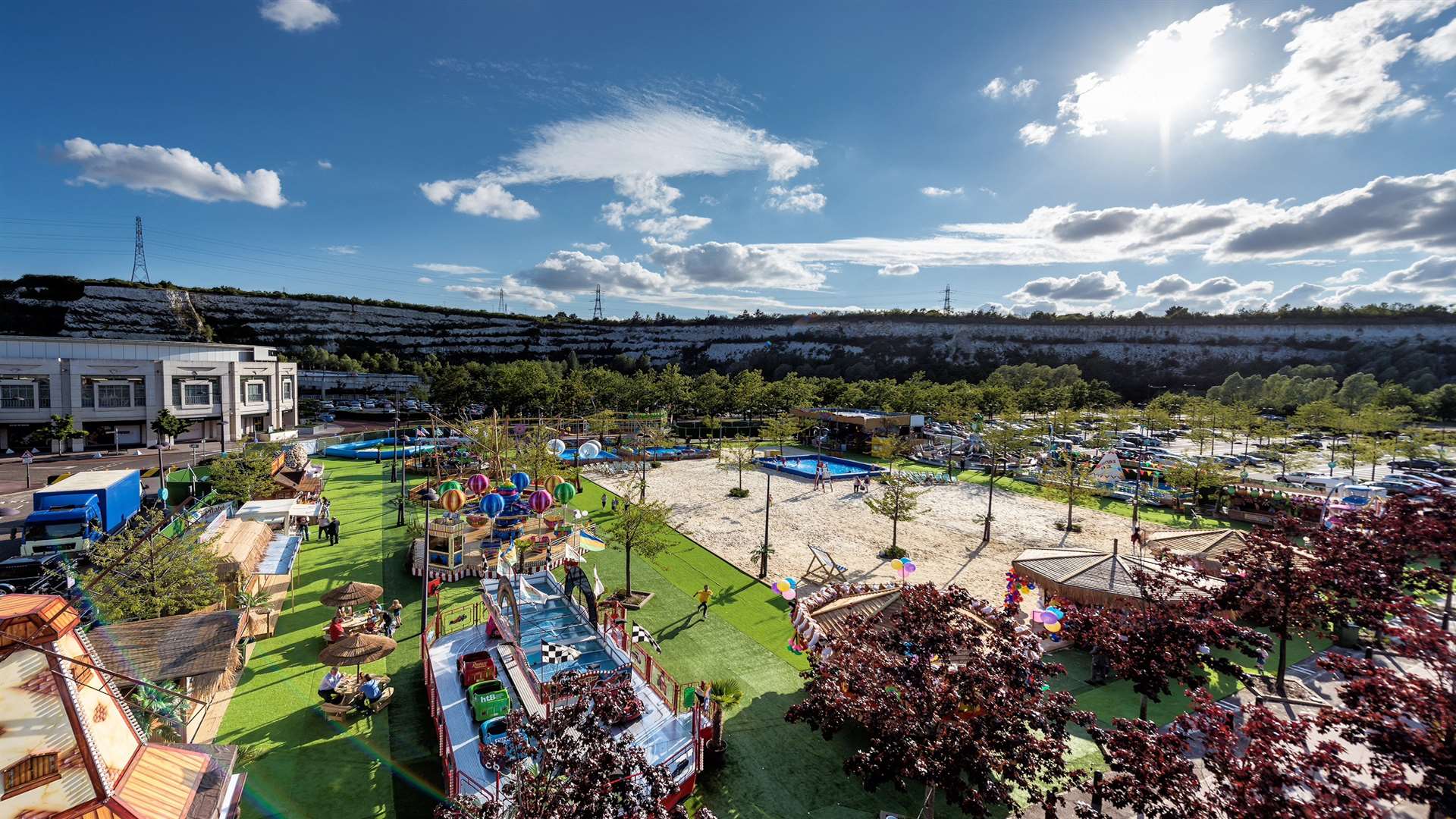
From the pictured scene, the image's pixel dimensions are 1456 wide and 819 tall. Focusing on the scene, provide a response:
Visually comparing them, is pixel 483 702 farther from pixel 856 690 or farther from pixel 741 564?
pixel 741 564

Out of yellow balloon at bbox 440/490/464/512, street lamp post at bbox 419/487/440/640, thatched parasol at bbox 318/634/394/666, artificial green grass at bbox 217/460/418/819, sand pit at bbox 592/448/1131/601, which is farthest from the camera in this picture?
sand pit at bbox 592/448/1131/601

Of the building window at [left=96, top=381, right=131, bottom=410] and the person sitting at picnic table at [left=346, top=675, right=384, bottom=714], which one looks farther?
the building window at [left=96, top=381, right=131, bottom=410]

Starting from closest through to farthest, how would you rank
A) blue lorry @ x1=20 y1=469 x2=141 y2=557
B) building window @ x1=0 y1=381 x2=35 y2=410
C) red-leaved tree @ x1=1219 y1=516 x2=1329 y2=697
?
red-leaved tree @ x1=1219 y1=516 x2=1329 y2=697 → blue lorry @ x1=20 y1=469 x2=141 y2=557 → building window @ x1=0 y1=381 x2=35 y2=410

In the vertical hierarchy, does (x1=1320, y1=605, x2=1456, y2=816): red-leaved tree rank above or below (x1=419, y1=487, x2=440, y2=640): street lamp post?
above

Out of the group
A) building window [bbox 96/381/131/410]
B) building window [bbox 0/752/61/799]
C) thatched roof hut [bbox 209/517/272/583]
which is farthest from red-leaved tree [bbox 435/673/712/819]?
building window [bbox 96/381/131/410]

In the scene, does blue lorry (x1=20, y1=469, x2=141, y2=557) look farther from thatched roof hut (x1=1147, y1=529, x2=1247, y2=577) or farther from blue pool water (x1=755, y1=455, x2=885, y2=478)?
thatched roof hut (x1=1147, y1=529, x2=1247, y2=577)
